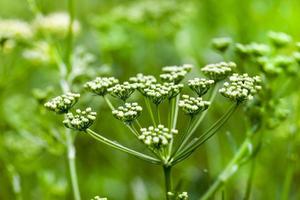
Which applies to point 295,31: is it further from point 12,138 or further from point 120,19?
point 12,138

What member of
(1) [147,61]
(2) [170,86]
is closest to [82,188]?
(1) [147,61]

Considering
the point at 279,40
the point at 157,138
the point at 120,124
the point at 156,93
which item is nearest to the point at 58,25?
the point at 120,124

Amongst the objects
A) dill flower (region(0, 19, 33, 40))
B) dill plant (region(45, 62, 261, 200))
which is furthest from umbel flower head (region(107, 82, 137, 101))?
dill flower (region(0, 19, 33, 40))

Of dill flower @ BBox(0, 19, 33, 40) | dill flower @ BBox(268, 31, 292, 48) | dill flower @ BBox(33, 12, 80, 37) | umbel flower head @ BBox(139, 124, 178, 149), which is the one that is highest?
dill flower @ BBox(33, 12, 80, 37)

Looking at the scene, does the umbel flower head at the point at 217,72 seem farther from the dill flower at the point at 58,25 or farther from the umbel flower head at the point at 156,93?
the dill flower at the point at 58,25

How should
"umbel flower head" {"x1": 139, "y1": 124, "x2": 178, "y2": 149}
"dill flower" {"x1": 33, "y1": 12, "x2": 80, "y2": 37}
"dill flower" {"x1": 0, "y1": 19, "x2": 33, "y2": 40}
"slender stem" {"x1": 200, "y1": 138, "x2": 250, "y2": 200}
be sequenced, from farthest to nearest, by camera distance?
"dill flower" {"x1": 33, "y1": 12, "x2": 80, "y2": 37}, "dill flower" {"x1": 0, "y1": 19, "x2": 33, "y2": 40}, "slender stem" {"x1": 200, "y1": 138, "x2": 250, "y2": 200}, "umbel flower head" {"x1": 139, "y1": 124, "x2": 178, "y2": 149}

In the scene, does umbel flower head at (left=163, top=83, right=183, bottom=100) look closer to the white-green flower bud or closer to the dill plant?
the dill plant

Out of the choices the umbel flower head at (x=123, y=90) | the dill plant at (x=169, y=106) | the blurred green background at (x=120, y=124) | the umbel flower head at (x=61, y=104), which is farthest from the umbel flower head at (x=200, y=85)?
the blurred green background at (x=120, y=124)

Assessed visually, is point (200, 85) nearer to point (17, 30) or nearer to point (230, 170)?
point (230, 170)
